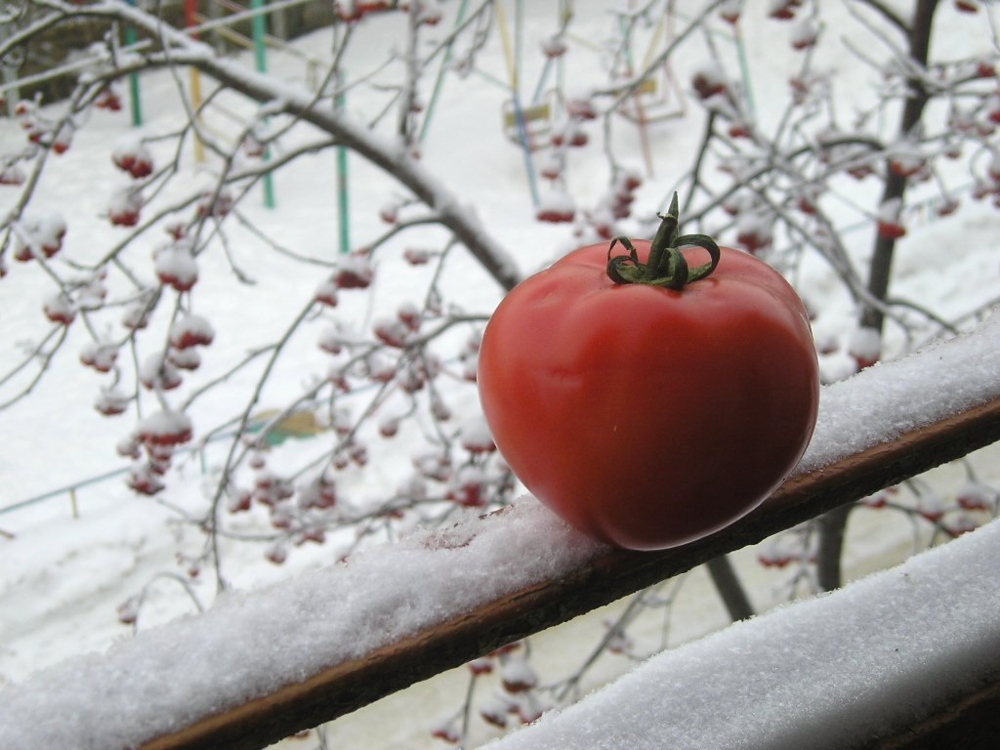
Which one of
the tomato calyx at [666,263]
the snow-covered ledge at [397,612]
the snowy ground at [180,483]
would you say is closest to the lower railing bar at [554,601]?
the snow-covered ledge at [397,612]

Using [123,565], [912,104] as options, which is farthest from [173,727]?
[123,565]

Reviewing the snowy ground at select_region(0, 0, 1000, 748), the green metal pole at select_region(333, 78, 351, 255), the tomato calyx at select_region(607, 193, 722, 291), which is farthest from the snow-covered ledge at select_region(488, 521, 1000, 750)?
the green metal pole at select_region(333, 78, 351, 255)

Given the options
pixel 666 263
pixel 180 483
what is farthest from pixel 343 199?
pixel 666 263

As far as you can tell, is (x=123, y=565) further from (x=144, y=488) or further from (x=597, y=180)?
(x=597, y=180)

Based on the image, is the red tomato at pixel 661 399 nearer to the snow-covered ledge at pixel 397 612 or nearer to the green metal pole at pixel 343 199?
the snow-covered ledge at pixel 397 612

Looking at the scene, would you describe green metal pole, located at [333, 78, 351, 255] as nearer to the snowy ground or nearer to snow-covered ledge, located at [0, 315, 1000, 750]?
the snowy ground
